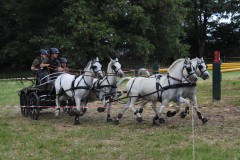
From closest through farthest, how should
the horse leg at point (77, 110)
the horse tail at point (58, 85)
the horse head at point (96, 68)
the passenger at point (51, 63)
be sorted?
the horse head at point (96, 68), the horse leg at point (77, 110), the horse tail at point (58, 85), the passenger at point (51, 63)

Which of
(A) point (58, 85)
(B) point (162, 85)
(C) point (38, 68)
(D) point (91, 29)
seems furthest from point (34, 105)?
(D) point (91, 29)

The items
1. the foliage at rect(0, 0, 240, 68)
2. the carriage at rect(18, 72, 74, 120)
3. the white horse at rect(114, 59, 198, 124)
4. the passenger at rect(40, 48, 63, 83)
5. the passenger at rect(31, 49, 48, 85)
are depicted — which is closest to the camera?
the white horse at rect(114, 59, 198, 124)

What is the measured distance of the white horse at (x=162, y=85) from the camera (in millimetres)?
9953

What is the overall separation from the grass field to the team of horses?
1.35ft

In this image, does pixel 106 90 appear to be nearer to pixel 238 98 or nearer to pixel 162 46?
pixel 238 98

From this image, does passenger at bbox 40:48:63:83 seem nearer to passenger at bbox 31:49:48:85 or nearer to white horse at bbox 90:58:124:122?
passenger at bbox 31:49:48:85

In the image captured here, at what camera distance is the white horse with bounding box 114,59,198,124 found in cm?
995

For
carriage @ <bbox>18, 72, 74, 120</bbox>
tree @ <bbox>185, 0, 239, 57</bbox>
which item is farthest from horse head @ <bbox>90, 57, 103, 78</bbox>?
tree @ <bbox>185, 0, 239, 57</bbox>

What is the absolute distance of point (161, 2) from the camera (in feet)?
110

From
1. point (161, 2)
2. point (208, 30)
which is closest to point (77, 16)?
point (161, 2)

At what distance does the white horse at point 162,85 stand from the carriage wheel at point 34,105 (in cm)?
256

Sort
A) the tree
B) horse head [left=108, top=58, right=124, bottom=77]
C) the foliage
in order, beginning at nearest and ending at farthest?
1. horse head [left=108, top=58, right=124, bottom=77]
2. the foliage
3. the tree

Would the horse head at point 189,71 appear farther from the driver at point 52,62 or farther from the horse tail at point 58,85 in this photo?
the driver at point 52,62

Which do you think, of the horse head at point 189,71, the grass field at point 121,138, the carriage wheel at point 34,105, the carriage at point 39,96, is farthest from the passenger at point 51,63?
the horse head at point 189,71
